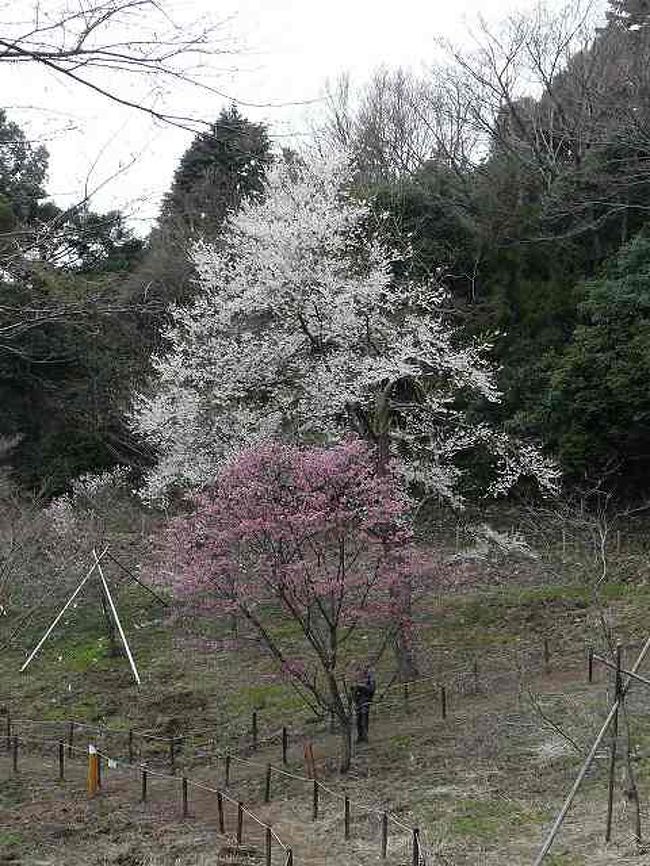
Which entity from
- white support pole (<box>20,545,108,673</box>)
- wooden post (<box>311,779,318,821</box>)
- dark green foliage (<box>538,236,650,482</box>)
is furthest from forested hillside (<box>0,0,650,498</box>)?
wooden post (<box>311,779,318,821</box>)

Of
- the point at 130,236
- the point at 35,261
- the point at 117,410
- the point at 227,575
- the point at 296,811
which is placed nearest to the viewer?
the point at 35,261

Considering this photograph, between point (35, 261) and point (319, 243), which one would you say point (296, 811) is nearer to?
point (35, 261)

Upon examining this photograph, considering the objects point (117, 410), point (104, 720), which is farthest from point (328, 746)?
point (117, 410)

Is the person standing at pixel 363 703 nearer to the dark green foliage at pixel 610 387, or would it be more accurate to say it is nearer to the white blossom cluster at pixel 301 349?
the white blossom cluster at pixel 301 349

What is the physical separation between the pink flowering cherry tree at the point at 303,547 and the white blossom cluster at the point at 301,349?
330 cm

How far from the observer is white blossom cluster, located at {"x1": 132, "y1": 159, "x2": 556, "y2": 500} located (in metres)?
15.0

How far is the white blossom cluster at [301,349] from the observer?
15.0 metres

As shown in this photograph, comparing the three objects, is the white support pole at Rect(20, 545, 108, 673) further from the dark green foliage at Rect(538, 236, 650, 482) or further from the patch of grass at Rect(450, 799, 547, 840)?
the dark green foliage at Rect(538, 236, 650, 482)

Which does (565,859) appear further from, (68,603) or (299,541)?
(68,603)

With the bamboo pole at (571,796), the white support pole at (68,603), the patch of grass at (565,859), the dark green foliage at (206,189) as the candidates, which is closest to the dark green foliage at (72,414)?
the dark green foliage at (206,189)

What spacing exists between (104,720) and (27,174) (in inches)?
388

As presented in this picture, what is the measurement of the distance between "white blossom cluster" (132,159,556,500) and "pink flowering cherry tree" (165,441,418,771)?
130 inches

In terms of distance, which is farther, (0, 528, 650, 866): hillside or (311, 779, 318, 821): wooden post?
(311, 779, 318, 821): wooden post

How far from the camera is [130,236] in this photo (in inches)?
207
